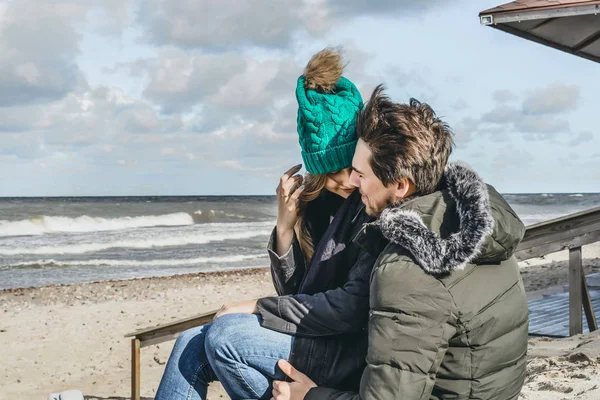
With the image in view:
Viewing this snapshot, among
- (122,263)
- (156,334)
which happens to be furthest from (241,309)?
(122,263)

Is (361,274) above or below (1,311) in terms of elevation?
above

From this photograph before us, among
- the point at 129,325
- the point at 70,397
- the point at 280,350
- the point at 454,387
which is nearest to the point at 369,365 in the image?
the point at 454,387

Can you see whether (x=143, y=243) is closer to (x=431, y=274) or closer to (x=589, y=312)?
(x=589, y=312)

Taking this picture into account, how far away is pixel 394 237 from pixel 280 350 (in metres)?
0.60

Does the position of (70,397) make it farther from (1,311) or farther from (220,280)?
(220,280)

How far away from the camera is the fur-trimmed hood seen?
6.02 feet

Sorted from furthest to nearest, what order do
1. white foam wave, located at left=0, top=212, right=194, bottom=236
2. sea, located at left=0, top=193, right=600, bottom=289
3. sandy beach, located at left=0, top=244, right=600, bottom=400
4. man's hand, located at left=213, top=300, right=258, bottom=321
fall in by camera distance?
white foam wave, located at left=0, top=212, right=194, bottom=236, sea, located at left=0, top=193, right=600, bottom=289, sandy beach, located at left=0, top=244, right=600, bottom=400, man's hand, located at left=213, top=300, right=258, bottom=321

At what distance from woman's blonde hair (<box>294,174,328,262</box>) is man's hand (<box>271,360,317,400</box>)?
2.16 ft

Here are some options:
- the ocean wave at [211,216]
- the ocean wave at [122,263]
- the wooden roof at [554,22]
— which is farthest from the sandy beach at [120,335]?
the ocean wave at [211,216]

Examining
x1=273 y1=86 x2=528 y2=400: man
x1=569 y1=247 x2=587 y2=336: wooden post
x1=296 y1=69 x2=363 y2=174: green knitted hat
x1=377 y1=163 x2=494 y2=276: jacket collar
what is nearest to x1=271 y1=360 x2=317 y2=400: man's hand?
x1=273 y1=86 x2=528 y2=400: man

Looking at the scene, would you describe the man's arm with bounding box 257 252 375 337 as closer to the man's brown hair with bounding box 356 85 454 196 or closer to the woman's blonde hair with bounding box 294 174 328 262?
the man's brown hair with bounding box 356 85 454 196

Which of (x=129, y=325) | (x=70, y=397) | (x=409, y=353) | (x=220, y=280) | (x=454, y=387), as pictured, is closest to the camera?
(x=409, y=353)

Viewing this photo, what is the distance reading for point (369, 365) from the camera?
185 centimetres

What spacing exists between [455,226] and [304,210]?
2.96 feet
